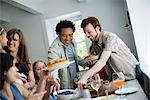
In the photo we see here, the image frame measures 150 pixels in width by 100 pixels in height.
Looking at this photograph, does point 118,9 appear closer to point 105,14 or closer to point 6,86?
point 105,14

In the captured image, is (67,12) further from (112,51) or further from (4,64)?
(4,64)

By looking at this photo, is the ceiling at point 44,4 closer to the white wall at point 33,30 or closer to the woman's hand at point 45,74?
the white wall at point 33,30

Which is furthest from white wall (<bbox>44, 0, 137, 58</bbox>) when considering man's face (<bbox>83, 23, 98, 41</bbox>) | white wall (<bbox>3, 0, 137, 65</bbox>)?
man's face (<bbox>83, 23, 98, 41</bbox>)

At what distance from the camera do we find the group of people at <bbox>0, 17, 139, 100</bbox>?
978 millimetres

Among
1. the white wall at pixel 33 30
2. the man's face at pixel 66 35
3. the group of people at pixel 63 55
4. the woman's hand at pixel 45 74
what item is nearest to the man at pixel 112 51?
the group of people at pixel 63 55

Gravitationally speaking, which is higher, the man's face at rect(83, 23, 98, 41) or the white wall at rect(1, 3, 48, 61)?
the white wall at rect(1, 3, 48, 61)

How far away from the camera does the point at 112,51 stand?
134cm

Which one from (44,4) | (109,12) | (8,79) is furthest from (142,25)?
(44,4)

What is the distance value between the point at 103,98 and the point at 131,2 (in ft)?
4.14

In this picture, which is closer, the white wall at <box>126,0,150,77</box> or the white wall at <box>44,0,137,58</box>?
the white wall at <box>126,0,150,77</box>

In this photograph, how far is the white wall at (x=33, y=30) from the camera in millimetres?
3203

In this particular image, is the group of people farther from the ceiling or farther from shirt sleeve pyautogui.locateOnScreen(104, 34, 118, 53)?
the ceiling

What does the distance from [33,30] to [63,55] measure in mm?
1725

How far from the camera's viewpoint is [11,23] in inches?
130
